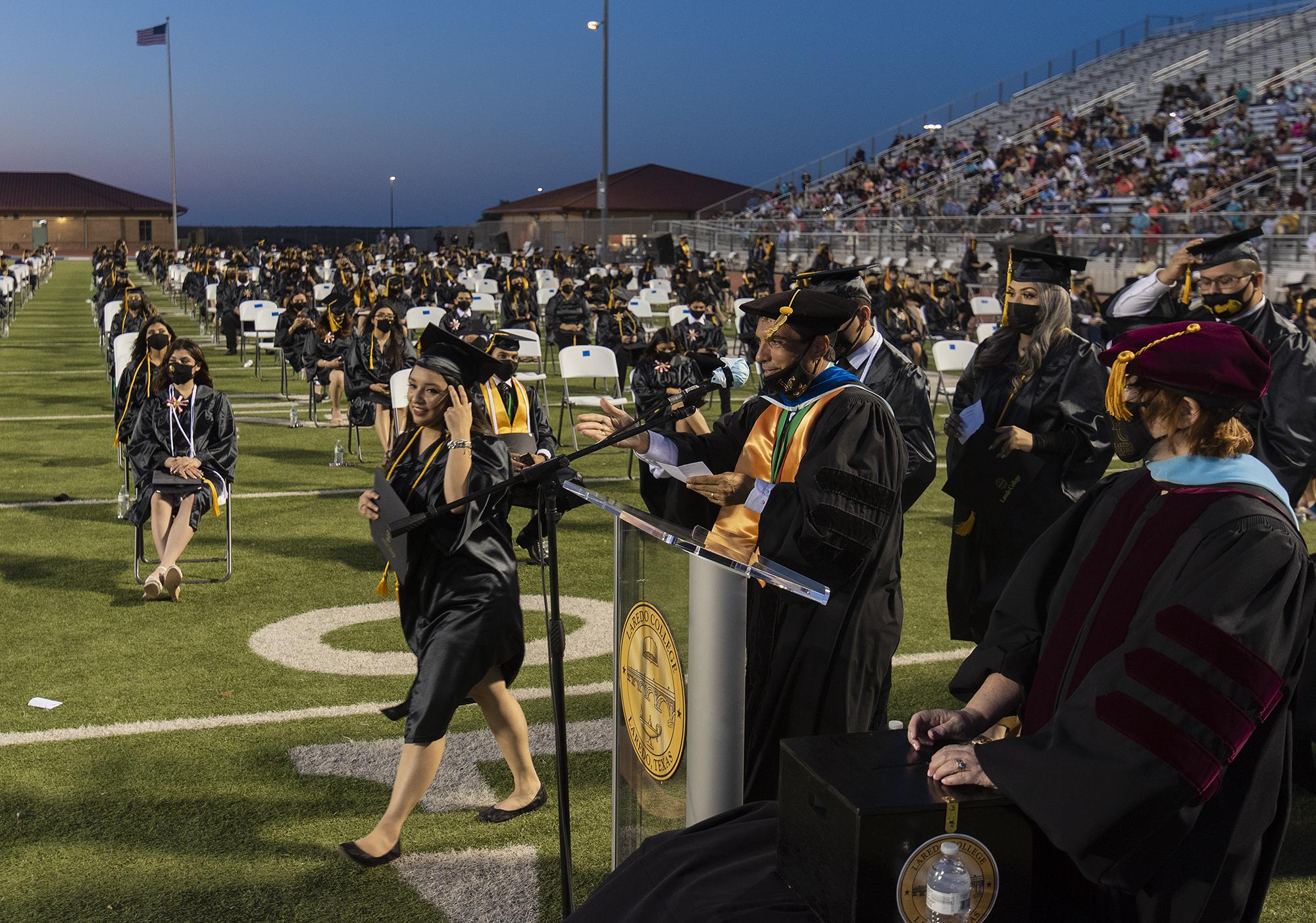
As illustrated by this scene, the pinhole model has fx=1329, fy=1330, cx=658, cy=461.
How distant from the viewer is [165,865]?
4.18 m

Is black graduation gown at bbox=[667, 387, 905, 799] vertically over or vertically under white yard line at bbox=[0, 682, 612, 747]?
over

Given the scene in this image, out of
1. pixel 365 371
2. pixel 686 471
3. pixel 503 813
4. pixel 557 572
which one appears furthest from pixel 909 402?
pixel 365 371

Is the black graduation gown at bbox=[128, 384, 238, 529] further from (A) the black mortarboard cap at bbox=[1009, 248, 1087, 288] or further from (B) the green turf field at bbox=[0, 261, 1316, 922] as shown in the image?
(A) the black mortarboard cap at bbox=[1009, 248, 1087, 288]

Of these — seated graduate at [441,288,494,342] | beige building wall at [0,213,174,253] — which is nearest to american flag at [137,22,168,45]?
beige building wall at [0,213,174,253]

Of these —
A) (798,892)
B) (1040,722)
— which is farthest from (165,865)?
(1040,722)

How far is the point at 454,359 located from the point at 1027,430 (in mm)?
2470

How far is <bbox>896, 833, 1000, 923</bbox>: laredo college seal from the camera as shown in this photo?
219 centimetres

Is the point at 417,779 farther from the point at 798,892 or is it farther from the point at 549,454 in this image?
the point at 549,454

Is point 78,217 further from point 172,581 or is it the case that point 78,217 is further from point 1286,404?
point 1286,404

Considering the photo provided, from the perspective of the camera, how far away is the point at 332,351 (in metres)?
15.6

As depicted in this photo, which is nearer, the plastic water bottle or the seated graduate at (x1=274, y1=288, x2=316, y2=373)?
the plastic water bottle

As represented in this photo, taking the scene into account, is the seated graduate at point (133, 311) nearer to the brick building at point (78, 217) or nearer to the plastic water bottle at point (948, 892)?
the plastic water bottle at point (948, 892)

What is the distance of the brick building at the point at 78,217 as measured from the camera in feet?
303

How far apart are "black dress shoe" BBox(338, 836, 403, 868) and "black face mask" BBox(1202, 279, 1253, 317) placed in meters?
4.00
